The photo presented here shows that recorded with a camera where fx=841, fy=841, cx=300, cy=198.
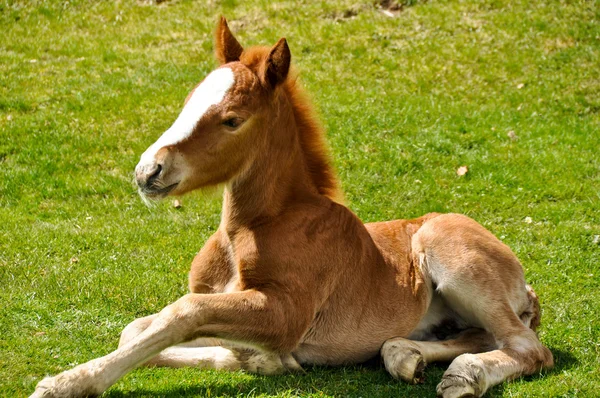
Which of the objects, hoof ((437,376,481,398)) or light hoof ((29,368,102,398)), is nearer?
light hoof ((29,368,102,398))

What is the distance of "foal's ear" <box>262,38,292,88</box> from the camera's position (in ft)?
19.9

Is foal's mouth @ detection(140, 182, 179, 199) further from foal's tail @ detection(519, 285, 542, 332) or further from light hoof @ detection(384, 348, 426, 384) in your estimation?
foal's tail @ detection(519, 285, 542, 332)

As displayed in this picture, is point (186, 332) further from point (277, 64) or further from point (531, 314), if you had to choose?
point (531, 314)

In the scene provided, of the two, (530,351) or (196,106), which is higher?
(196,106)

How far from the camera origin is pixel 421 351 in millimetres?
6551

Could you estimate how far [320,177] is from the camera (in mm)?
6855

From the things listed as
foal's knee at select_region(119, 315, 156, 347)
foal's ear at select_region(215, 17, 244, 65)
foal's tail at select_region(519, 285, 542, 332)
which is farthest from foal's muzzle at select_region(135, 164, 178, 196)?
foal's tail at select_region(519, 285, 542, 332)

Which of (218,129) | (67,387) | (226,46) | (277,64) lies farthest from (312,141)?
(67,387)

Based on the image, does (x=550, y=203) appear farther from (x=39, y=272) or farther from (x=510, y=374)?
(x=39, y=272)

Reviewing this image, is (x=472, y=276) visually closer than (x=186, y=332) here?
No

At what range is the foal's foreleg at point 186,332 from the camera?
5.22 meters

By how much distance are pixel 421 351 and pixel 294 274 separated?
4.21 ft

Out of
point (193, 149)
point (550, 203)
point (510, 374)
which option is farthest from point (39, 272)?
point (550, 203)

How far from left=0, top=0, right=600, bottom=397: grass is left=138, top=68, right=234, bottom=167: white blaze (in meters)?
1.70
